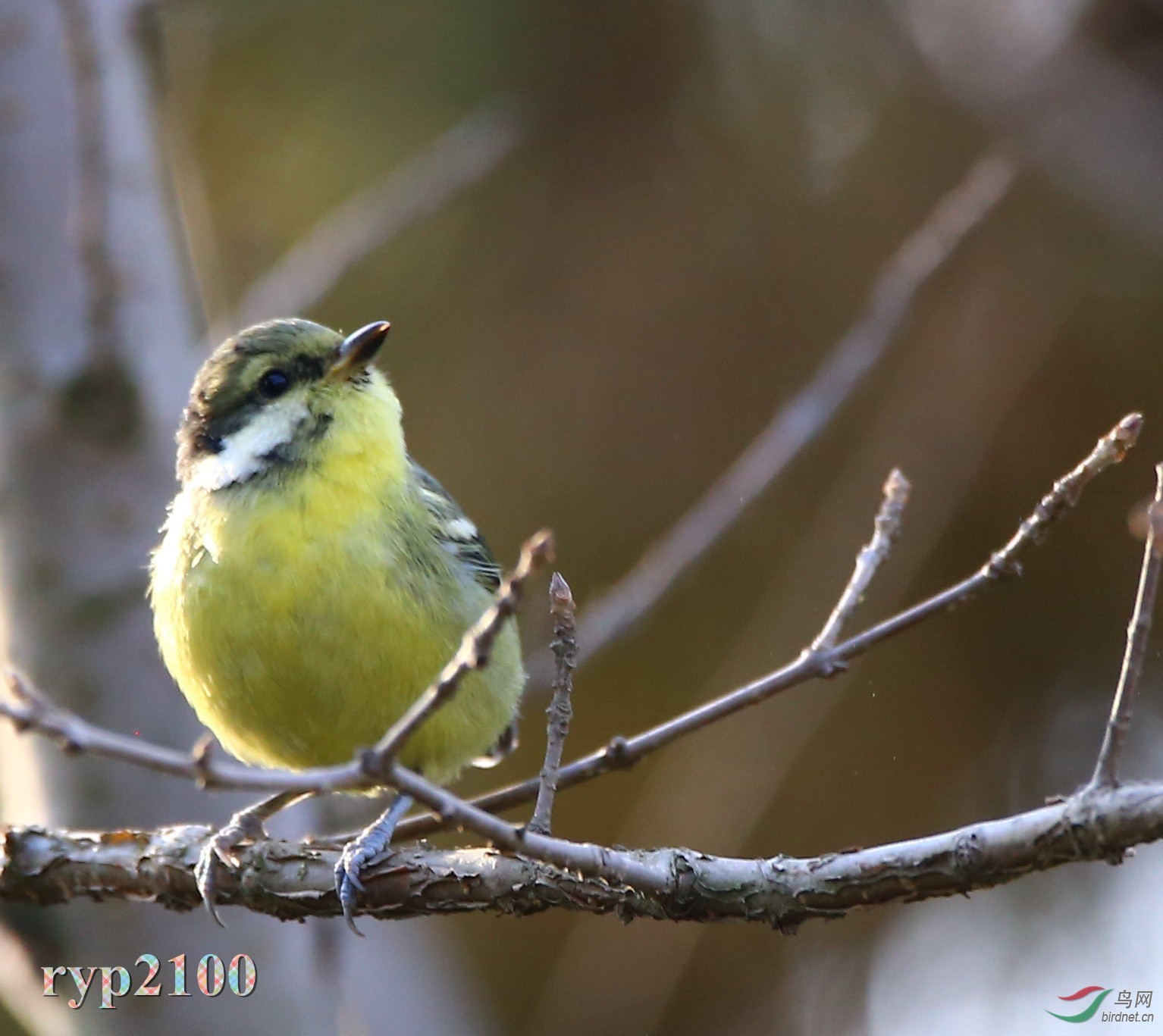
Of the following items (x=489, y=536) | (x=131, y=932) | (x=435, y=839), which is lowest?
(x=131, y=932)

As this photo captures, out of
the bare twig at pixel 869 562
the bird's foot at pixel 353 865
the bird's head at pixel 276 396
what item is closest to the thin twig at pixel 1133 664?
the bare twig at pixel 869 562

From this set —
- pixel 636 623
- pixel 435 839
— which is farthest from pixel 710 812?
pixel 435 839

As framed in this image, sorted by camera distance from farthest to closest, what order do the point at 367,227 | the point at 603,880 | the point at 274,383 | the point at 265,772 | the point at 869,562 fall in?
the point at 367,227, the point at 274,383, the point at 869,562, the point at 603,880, the point at 265,772

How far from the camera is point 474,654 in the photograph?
1944 mm

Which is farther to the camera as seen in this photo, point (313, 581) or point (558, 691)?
point (313, 581)

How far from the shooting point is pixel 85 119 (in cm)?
411

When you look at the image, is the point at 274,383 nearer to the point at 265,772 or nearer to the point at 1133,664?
the point at 265,772

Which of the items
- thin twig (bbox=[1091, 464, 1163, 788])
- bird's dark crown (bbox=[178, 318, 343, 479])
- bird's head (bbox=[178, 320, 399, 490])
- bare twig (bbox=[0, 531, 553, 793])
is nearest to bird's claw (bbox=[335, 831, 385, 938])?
bird's head (bbox=[178, 320, 399, 490])

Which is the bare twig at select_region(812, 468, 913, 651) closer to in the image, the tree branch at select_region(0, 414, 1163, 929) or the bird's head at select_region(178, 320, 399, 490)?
the tree branch at select_region(0, 414, 1163, 929)

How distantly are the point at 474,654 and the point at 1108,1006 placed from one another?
2128 millimetres

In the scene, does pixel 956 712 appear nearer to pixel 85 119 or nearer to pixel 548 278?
pixel 548 278

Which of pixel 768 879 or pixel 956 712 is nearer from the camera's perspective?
pixel 768 879

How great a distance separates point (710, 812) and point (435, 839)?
1860 millimetres

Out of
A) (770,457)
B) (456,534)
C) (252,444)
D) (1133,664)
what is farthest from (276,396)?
(1133,664)
